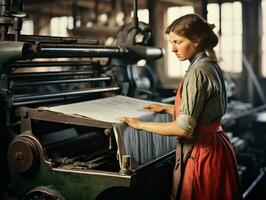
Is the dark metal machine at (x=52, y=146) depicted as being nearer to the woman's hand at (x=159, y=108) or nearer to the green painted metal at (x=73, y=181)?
the green painted metal at (x=73, y=181)

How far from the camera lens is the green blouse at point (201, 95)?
1688 millimetres

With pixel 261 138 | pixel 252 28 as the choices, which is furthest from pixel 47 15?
pixel 261 138

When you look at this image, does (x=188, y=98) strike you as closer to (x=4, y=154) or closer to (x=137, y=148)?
(x=137, y=148)

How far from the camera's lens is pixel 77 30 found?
642cm

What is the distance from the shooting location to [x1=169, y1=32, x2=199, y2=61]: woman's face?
1763mm

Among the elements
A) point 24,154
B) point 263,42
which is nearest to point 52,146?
point 24,154

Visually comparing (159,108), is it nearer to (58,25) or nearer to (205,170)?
(205,170)

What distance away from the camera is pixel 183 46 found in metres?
1.77

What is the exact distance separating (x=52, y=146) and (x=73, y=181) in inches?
13.8

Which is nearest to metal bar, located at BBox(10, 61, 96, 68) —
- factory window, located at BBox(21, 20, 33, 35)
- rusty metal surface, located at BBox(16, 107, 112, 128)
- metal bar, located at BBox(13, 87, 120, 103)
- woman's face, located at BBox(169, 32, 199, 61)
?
metal bar, located at BBox(13, 87, 120, 103)

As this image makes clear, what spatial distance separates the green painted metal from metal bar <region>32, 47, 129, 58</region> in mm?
509

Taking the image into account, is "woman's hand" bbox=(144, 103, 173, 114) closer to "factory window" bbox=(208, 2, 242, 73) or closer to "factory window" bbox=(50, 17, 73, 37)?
"factory window" bbox=(208, 2, 242, 73)

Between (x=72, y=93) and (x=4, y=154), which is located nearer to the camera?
(x=4, y=154)

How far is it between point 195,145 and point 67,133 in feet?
2.68
